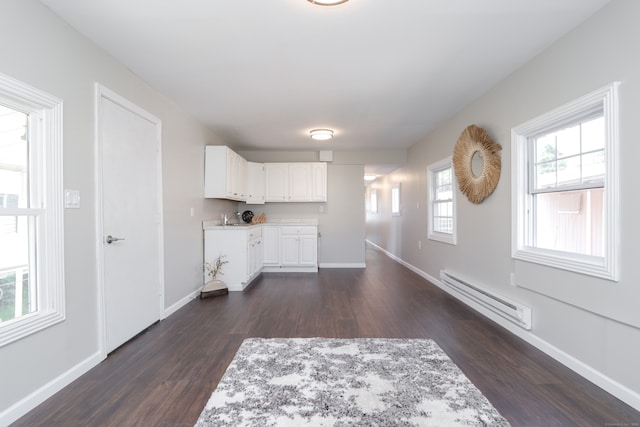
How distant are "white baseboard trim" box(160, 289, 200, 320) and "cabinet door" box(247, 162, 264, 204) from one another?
2.23 m

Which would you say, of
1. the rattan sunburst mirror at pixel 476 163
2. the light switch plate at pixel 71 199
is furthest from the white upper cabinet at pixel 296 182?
the light switch plate at pixel 71 199

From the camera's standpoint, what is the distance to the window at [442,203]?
432cm

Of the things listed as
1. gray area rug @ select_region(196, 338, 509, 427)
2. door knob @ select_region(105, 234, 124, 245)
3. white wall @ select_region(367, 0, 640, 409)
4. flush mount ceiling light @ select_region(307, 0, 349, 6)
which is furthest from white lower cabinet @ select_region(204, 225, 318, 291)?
flush mount ceiling light @ select_region(307, 0, 349, 6)

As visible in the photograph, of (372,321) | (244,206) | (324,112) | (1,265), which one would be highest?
(324,112)

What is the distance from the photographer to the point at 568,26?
2191 millimetres

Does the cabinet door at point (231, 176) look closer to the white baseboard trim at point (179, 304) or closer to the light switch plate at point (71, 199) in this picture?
the white baseboard trim at point (179, 304)

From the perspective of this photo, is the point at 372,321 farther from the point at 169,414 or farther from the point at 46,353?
the point at 46,353

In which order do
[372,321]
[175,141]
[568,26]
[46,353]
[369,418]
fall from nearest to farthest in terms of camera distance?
1. [369,418]
2. [46,353]
3. [568,26]
4. [372,321]
5. [175,141]

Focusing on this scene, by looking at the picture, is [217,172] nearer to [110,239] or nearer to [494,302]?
[110,239]

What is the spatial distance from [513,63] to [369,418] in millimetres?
3022

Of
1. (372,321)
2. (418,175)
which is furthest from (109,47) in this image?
(418,175)

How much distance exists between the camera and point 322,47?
242cm

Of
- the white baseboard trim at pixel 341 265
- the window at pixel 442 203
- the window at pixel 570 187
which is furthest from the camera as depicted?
the white baseboard trim at pixel 341 265

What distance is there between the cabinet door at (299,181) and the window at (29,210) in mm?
4226
